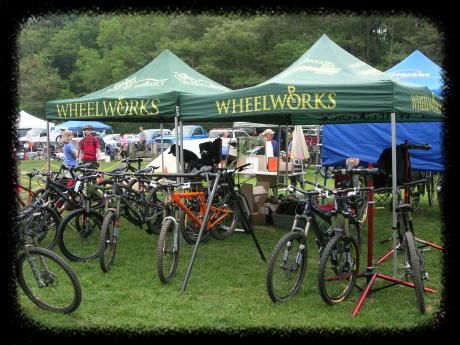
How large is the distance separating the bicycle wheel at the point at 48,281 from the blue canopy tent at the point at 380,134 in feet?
26.9

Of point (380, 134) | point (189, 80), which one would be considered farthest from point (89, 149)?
point (380, 134)

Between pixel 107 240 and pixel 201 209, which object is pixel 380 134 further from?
pixel 107 240

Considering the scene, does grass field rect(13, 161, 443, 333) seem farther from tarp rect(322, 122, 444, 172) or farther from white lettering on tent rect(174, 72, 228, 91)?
tarp rect(322, 122, 444, 172)

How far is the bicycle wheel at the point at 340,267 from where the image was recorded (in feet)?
16.1

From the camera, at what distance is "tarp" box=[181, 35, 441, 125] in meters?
5.84

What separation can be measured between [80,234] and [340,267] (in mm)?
3624

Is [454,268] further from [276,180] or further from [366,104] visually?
[276,180]

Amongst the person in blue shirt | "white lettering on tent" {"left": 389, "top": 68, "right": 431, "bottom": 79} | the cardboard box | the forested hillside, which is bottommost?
the cardboard box

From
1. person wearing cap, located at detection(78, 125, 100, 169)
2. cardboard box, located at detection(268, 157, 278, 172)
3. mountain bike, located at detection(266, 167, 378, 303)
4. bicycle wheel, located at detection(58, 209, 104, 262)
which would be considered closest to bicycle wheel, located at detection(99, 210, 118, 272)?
bicycle wheel, located at detection(58, 209, 104, 262)

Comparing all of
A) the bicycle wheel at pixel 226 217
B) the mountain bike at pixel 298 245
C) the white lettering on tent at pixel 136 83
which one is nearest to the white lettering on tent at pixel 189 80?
the white lettering on tent at pixel 136 83

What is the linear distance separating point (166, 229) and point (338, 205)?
1.90 m

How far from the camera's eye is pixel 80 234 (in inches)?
270

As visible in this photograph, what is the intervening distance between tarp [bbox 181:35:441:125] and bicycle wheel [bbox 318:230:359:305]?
168 centimetres

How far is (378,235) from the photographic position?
8586 mm
